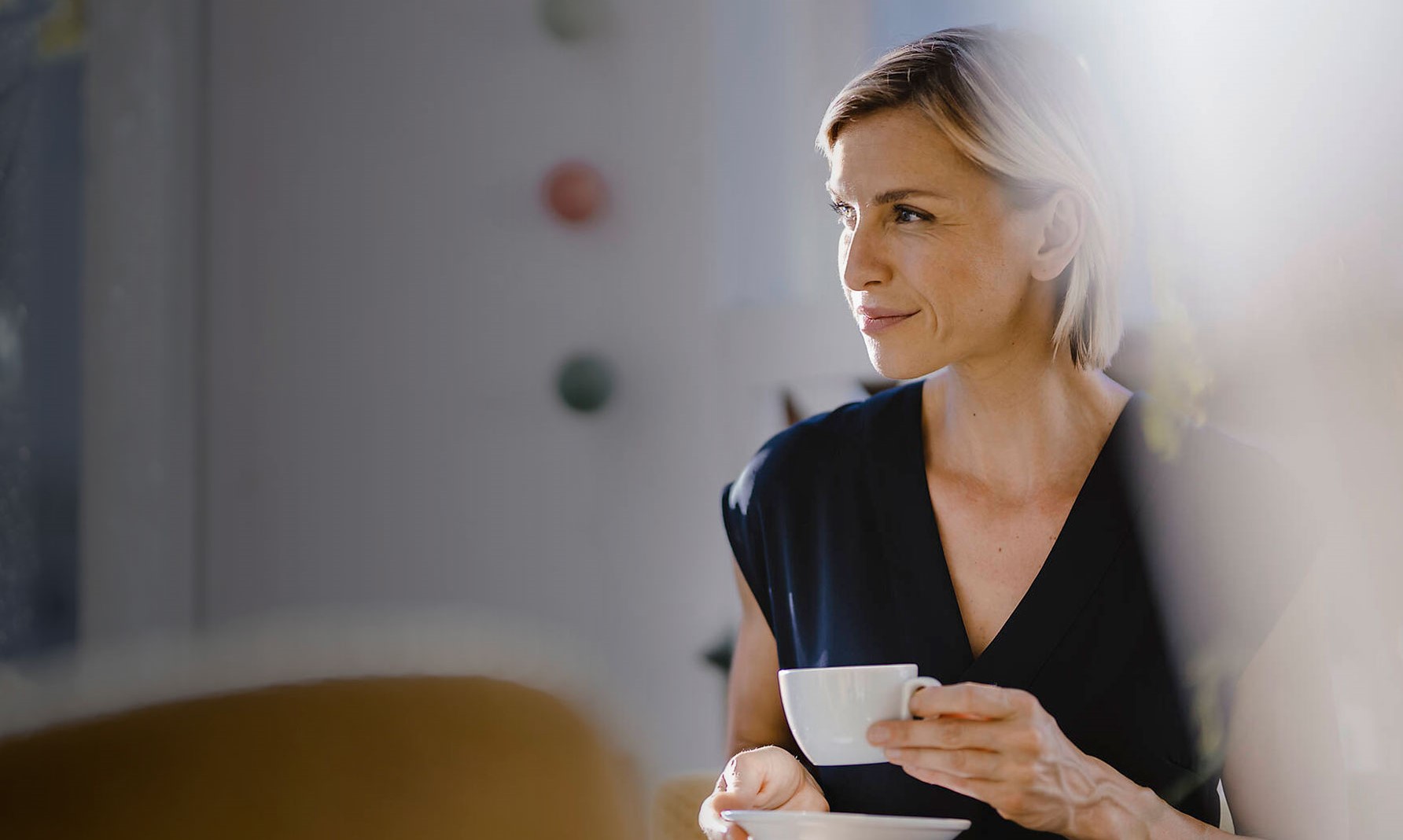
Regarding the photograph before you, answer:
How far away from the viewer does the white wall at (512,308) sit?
180 centimetres

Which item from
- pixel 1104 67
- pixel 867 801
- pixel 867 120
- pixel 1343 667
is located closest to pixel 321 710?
pixel 867 801

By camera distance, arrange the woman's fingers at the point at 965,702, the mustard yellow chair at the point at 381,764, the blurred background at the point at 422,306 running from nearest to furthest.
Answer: the mustard yellow chair at the point at 381,764 < the woman's fingers at the point at 965,702 < the blurred background at the point at 422,306

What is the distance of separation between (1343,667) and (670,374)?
1.11 m

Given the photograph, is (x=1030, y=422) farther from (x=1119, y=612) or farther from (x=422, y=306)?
(x=422, y=306)

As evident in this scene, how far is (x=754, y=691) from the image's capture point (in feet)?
3.53

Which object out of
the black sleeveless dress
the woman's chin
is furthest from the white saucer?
the woman's chin

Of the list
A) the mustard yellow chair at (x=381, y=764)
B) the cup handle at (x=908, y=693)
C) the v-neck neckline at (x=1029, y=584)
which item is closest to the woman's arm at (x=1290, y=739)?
the v-neck neckline at (x=1029, y=584)

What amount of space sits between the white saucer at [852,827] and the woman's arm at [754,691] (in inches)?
17.5

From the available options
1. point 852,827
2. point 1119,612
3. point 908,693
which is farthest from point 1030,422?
point 852,827

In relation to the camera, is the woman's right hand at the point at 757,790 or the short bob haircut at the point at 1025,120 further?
the short bob haircut at the point at 1025,120

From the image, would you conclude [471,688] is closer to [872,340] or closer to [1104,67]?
[872,340]

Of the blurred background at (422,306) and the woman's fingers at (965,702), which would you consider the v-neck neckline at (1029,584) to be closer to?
the woman's fingers at (965,702)

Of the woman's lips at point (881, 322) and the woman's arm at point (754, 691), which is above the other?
the woman's lips at point (881, 322)

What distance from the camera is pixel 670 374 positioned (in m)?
1.90
